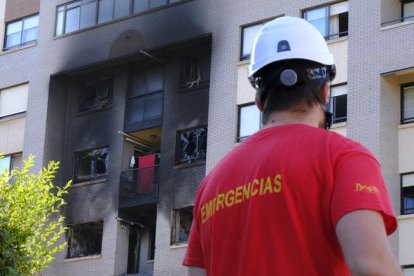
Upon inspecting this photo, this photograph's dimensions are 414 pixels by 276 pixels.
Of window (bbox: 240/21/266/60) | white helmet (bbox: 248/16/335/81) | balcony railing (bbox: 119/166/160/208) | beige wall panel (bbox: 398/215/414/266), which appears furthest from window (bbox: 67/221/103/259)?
white helmet (bbox: 248/16/335/81)

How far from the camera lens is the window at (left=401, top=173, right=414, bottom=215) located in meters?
31.9

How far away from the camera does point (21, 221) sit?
77.2ft

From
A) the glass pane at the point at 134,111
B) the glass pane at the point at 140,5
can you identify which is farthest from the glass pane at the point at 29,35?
the glass pane at the point at 134,111

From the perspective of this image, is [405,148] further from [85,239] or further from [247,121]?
[85,239]

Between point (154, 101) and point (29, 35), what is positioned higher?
point (29, 35)

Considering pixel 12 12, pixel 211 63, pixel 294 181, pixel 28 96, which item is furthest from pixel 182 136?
pixel 294 181

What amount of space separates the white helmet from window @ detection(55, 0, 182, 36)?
115 feet

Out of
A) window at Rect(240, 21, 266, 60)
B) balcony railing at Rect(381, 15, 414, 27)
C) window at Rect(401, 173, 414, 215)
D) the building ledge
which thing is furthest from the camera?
the building ledge

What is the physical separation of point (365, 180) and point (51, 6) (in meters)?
40.2

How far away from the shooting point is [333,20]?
113ft

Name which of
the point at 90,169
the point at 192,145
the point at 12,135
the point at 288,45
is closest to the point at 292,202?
the point at 288,45

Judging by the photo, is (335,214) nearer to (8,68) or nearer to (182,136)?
(182,136)

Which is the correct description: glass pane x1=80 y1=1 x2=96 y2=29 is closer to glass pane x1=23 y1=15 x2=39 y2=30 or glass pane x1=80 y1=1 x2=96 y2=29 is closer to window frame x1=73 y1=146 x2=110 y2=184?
glass pane x1=23 y1=15 x2=39 y2=30

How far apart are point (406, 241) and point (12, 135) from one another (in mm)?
17378
